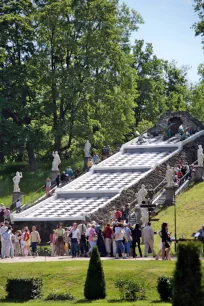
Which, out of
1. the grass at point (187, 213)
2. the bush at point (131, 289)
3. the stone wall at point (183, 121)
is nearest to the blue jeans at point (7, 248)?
the grass at point (187, 213)

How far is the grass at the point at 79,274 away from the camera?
3003 centimetres

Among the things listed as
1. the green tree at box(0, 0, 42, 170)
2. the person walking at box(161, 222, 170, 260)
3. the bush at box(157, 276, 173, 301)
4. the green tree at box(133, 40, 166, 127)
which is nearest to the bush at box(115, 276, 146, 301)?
the bush at box(157, 276, 173, 301)

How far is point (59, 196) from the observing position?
56281mm

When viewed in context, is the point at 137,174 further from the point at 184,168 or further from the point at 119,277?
the point at 119,277

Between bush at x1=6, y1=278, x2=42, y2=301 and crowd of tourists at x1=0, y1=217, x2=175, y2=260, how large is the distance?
6.08 meters

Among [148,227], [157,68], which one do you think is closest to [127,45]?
[157,68]

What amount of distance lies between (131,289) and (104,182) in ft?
91.8

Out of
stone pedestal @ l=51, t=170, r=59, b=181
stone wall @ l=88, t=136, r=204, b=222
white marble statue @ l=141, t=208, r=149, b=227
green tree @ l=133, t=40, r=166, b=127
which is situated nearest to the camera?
white marble statue @ l=141, t=208, r=149, b=227

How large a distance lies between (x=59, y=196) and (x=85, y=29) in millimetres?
17577

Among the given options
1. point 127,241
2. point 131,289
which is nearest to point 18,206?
point 127,241

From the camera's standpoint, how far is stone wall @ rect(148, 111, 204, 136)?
67562 millimetres

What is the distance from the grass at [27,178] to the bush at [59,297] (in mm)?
28562

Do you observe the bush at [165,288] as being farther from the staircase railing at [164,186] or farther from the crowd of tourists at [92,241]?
the staircase railing at [164,186]

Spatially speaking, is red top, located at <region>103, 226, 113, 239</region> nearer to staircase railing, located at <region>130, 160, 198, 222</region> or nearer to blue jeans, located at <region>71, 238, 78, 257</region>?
blue jeans, located at <region>71, 238, 78, 257</region>
